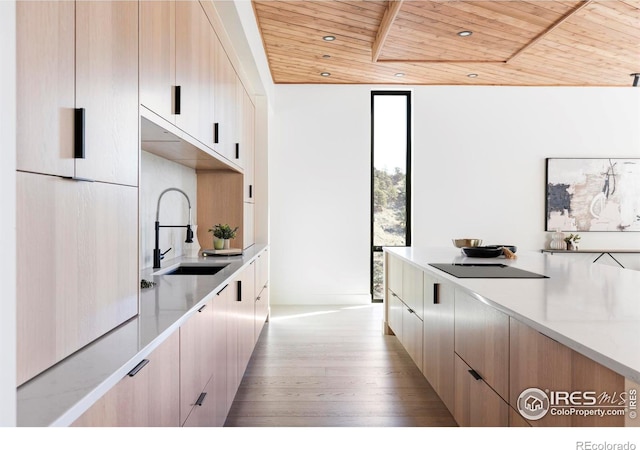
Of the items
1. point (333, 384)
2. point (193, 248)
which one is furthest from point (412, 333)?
point (193, 248)

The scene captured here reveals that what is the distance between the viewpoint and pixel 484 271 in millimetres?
2266

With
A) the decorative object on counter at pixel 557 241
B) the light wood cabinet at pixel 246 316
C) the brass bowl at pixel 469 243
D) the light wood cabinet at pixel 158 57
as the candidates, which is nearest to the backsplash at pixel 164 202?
the light wood cabinet at pixel 246 316

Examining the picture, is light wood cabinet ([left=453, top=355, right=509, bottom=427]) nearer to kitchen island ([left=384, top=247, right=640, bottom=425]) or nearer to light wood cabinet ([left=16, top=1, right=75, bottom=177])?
kitchen island ([left=384, top=247, right=640, bottom=425])

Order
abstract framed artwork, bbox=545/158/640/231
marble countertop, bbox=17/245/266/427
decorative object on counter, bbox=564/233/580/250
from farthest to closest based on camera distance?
abstract framed artwork, bbox=545/158/640/231, decorative object on counter, bbox=564/233/580/250, marble countertop, bbox=17/245/266/427

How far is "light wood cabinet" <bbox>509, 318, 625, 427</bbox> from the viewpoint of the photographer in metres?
1.00

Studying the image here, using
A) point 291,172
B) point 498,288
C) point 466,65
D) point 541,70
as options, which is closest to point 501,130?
point 541,70

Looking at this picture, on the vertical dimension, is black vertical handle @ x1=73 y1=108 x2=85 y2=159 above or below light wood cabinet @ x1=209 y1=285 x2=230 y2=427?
above

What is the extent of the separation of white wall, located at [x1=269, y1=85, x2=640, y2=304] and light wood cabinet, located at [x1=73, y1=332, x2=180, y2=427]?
166 inches

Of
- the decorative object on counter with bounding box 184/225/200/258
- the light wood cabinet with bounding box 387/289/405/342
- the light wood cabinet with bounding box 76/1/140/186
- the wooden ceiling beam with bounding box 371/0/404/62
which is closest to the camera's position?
the light wood cabinet with bounding box 76/1/140/186

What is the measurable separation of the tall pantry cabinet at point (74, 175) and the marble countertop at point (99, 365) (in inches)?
1.4

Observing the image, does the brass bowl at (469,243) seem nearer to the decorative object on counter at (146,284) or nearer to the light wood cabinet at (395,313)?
the light wood cabinet at (395,313)

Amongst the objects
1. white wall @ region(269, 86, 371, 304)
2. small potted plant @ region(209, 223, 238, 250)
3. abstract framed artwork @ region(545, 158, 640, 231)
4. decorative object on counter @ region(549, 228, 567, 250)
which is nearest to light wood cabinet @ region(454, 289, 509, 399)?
small potted plant @ region(209, 223, 238, 250)

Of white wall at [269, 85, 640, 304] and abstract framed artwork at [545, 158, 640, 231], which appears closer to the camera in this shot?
white wall at [269, 85, 640, 304]
